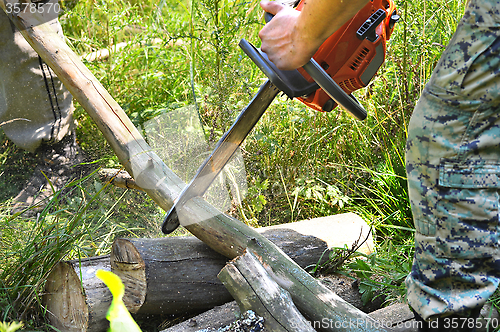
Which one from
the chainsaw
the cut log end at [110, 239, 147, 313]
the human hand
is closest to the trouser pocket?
the chainsaw

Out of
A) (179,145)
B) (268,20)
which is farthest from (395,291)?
(179,145)

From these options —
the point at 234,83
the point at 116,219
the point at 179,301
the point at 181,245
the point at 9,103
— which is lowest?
the point at 116,219

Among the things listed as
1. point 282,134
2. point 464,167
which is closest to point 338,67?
point 464,167

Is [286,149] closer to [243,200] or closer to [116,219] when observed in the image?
[243,200]

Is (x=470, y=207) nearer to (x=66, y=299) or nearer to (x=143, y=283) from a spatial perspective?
(x=143, y=283)

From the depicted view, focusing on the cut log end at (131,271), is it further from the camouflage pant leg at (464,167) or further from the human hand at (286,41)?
the camouflage pant leg at (464,167)

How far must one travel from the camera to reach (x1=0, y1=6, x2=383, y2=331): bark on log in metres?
1.71

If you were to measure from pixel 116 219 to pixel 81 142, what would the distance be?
3.96 feet

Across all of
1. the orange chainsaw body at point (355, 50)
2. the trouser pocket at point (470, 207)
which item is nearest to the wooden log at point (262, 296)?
the trouser pocket at point (470, 207)

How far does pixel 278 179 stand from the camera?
3232 millimetres

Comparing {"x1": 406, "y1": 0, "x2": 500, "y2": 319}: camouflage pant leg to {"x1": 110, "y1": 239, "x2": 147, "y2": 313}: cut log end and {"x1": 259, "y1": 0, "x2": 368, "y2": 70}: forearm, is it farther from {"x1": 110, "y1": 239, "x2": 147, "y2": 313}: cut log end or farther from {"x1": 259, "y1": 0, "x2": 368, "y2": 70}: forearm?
{"x1": 110, "y1": 239, "x2": 147, "y2": 313}: cut log end

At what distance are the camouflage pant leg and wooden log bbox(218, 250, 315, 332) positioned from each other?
0.50m

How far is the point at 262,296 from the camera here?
155 centimetres

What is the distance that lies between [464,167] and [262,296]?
889mm
